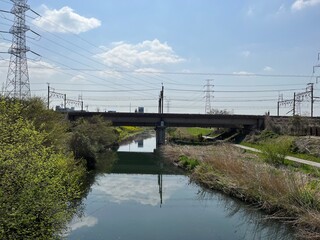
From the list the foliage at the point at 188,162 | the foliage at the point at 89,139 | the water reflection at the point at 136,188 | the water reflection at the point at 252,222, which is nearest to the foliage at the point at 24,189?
the water reflection at the point at 252,222

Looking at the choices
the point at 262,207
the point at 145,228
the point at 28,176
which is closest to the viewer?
the point at 28,176

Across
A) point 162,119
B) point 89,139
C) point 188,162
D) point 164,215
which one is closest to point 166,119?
point 162,119

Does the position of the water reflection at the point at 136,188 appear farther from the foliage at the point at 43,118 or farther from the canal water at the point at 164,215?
the foliage at the point at 43,118

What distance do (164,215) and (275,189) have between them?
5541 millimetres

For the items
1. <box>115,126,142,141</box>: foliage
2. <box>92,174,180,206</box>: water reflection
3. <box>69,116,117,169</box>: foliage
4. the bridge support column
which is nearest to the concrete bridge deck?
the bridge support column

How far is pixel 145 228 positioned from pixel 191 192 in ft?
30.2

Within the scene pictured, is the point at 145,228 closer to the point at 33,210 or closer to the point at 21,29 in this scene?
the point at 33,210

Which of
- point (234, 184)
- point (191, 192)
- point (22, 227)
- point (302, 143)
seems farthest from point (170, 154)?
point (22, 227)

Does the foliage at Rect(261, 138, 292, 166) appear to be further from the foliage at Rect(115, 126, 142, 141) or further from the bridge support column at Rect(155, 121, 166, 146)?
the foliage at Rect(115, 126, 142, 141)

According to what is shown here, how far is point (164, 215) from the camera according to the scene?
1880cm

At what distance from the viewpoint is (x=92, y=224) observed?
54.4 feet

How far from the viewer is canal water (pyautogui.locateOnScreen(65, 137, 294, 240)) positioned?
1524cm

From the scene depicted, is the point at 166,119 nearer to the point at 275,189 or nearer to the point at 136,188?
the point at 136,188

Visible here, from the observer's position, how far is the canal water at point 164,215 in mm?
15242
